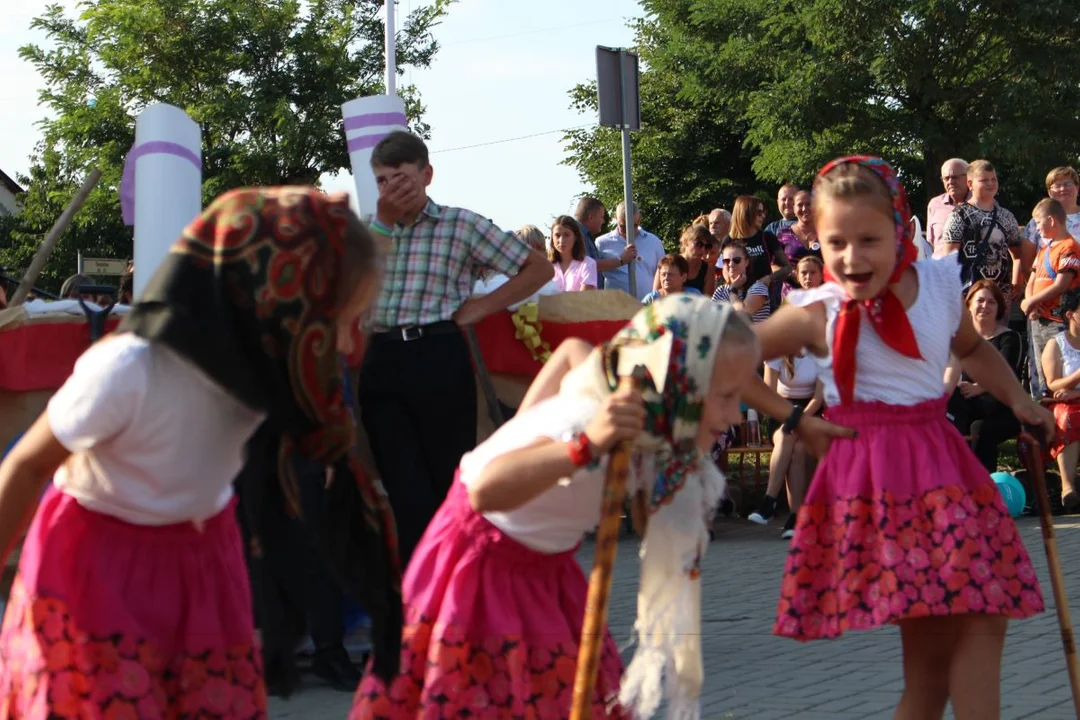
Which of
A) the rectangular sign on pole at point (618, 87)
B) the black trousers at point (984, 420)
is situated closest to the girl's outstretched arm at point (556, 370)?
the black trousers at point (984, 420)

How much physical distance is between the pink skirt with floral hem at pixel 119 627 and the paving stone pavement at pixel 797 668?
8.32 feet

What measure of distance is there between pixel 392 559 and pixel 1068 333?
8943 mm

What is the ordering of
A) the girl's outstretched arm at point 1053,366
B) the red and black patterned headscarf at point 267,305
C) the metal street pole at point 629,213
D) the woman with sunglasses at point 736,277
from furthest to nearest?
the metal street pole at point 629,213
the woman with sunglasses at point 736,277
the girl's outstretched arm at point 1053,366
the red and black patterned headscarf at point 267,305

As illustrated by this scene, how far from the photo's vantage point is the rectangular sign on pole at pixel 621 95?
12.2 metres

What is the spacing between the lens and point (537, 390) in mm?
3656

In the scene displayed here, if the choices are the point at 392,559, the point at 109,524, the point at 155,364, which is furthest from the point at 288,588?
the point at 155,364

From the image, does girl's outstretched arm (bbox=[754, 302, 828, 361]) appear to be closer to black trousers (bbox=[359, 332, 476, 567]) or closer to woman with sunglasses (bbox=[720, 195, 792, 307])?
black trousers (bbox=[359, 332, 476, 567])

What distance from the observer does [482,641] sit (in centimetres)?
346

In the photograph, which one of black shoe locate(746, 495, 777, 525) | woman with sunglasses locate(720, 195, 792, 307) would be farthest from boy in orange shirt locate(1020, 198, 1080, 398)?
black shoe locate(746, 495, 777, 525)

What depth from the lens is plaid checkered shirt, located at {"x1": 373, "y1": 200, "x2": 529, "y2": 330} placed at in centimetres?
625

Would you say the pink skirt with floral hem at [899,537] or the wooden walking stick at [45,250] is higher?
the wooden walking stick at [45,250]

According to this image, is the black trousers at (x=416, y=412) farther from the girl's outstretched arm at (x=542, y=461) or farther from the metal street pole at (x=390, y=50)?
the metal street pole at (x=390, y=50)

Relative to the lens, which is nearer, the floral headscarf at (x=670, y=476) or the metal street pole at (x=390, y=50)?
the floral headscarf at (x=670, y=476)

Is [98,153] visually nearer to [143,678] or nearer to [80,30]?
[80,30]
